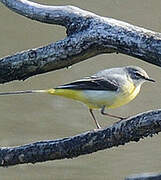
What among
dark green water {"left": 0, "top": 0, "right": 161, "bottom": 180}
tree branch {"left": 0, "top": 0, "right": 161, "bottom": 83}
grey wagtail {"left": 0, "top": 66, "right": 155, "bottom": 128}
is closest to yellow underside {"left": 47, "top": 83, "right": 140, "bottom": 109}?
grey wagtail {"left": 0, "top": 66, "right": 155, "bottom": 128}

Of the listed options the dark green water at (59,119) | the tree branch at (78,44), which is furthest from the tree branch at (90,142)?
the dark green water at (59,119)

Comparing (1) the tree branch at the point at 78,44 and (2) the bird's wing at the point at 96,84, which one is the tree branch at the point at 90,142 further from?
(2) the bird's wing at the point at 96,84

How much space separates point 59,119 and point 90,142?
14.2ft

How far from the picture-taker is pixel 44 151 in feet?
13.2

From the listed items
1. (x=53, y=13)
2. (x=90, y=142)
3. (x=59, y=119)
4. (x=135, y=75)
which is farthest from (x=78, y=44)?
(x=59, y=119)

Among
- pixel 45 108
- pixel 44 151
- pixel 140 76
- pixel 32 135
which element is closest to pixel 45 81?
pixel 45 108

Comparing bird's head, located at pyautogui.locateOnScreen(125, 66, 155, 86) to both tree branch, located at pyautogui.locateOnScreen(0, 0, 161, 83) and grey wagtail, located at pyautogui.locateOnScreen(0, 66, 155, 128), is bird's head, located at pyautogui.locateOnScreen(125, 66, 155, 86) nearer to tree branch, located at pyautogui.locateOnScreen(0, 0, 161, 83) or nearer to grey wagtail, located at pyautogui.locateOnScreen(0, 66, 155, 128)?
grey wagtail, located at pyautogui.locateOnScreen(0, 66, 155, 128)

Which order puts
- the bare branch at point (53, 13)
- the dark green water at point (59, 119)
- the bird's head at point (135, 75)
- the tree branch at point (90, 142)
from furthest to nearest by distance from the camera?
1. the dark green water at point (59, 119)
2. the bird's head at point (135, 75)
3. the bare branch at point (53, 13)
4. the tree branch at point (90, 142)

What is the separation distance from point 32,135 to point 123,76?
10.9ft

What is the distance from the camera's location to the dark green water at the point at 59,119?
7.34 metres

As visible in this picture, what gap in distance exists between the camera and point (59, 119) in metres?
8.31

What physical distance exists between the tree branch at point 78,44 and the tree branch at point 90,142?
12.9 inches

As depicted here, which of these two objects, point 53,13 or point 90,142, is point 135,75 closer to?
point 53,13

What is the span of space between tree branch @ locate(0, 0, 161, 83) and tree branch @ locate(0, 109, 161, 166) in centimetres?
33
